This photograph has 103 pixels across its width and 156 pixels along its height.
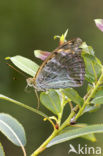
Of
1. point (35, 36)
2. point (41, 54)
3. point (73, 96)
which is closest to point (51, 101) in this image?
point (73, 96)

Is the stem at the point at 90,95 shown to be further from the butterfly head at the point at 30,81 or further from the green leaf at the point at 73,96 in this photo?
the butterfly head at the point at 30,81

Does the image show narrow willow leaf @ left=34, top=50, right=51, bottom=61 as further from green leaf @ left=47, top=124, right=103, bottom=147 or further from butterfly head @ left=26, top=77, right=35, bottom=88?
green leaf @ left=47, top=124, right=103, bottom=147

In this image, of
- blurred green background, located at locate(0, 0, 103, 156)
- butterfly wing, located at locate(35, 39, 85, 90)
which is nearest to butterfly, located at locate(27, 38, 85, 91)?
butterfly wing, located at locate(35, 39, 85, 90)

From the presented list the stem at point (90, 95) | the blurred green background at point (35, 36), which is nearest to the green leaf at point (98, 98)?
the stem at point (90, 95)

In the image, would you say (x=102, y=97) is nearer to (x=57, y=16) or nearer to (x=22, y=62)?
(x=22, y=62)

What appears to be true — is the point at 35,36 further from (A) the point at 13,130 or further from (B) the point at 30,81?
(A) the point at 13,130

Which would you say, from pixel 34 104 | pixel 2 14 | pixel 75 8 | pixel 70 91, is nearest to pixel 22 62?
pixel 70 91
